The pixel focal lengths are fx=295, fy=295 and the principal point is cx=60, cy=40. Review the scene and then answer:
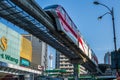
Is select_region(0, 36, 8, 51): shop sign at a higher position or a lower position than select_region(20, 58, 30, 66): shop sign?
higher

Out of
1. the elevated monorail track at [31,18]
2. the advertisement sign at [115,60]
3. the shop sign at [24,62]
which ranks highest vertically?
the shop sign at [24,62]

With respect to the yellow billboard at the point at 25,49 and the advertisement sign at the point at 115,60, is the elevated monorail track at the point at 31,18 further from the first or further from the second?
the yellow billboard at the point at 25,49

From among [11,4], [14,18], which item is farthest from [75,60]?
[11,4]

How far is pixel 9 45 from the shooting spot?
93.4 m

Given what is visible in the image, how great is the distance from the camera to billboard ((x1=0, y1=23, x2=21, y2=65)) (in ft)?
284

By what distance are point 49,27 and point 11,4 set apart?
31.0 feet

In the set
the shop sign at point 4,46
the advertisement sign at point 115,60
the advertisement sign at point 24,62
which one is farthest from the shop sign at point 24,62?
the advertisement sign at point 115,60

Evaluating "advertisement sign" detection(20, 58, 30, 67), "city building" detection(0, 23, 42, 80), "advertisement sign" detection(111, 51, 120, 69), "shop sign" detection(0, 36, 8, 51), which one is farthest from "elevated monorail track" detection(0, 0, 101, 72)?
Result: "advertisement sign" detection(20, 58, 30, 67)

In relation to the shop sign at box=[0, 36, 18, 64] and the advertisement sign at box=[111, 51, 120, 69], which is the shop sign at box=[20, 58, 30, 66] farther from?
the advertisement sign at box=[111, 51, 120, 69]

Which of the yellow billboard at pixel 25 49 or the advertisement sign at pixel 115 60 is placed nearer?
the advertisement sign at pixel 115 60

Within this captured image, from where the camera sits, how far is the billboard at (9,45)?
284ft

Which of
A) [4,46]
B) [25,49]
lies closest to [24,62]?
[25,49]

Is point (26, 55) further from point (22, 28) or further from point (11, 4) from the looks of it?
point (11, 4)

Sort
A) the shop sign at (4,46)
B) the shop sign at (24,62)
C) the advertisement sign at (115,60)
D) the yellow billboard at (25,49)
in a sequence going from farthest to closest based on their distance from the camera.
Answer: the yellow billboard at (25,49) → the shop sign at (24,62) → the shop sign at (4,46) → the advertisement sign at (115,60)
